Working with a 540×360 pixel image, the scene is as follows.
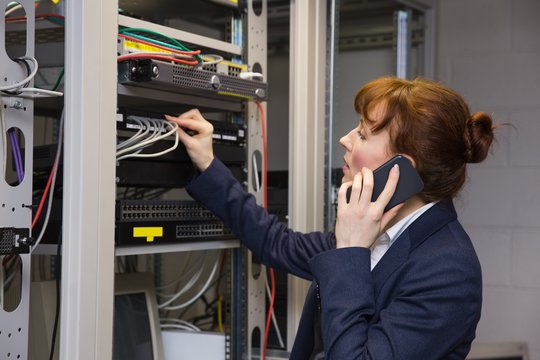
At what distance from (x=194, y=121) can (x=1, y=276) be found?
1.81 ft

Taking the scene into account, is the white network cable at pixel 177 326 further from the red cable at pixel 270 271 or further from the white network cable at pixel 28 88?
the white network cable at pixel 28 88

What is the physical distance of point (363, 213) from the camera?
1.46m

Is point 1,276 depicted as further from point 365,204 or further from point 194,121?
point 365,204

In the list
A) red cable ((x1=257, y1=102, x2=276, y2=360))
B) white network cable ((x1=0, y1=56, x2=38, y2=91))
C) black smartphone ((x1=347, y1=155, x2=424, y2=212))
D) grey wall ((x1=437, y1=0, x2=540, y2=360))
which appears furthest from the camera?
grey wall ((x1=437, y1=0, x2=540, y2=360))

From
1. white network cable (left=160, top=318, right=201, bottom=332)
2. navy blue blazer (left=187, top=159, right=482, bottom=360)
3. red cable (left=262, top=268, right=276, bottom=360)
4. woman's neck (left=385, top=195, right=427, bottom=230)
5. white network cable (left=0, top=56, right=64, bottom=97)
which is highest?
white network cable (left=0, top=56, right=64, bottom=97)

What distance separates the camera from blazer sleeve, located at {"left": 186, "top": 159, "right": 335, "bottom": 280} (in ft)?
5.60

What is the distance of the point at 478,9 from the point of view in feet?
8.64

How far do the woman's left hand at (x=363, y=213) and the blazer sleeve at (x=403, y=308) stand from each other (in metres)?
0.03

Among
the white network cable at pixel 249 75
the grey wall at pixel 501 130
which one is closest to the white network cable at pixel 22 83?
the white network cable at pixel 249 75

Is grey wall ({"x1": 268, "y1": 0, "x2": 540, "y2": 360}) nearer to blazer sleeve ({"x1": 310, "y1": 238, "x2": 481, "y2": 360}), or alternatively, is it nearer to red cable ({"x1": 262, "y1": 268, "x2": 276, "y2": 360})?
red cable ({"x1": 262, "y1": 268, "x2": 276, "y2": 360})

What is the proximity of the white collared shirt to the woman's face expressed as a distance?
0.13 meters

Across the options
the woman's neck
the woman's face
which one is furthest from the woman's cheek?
the woman's neck

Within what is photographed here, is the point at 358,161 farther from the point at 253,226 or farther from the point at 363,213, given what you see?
the point at 253,226

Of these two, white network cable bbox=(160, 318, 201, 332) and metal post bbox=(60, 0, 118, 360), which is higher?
metal post bbox=(60, 0, 118, 360)
